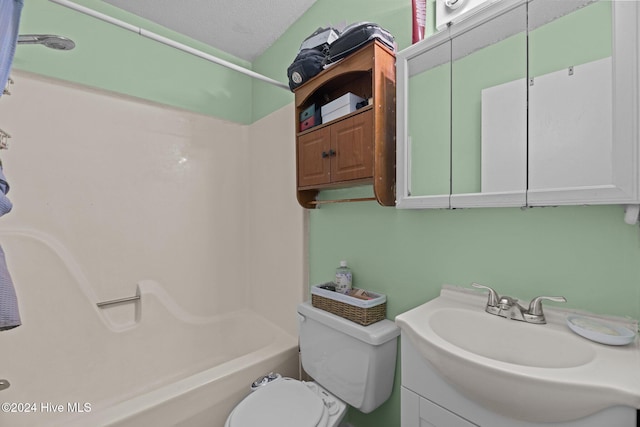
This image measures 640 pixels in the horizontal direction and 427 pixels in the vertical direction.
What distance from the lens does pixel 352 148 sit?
117cm

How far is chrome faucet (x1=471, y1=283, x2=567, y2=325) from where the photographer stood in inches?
31.2

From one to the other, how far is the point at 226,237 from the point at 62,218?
922mm

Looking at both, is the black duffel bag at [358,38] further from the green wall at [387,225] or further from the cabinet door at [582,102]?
the cabinet door at [582,102]

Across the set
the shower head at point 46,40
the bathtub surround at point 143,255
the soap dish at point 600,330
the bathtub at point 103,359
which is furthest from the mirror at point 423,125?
the shower head at point 46,40

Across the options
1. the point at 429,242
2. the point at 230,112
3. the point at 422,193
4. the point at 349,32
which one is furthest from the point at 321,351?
the point at 230,112

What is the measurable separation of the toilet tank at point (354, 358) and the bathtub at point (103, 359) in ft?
1.21

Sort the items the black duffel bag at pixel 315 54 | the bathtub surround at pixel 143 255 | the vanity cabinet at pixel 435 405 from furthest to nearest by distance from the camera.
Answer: the bathtub surround at pixel 143 255 < the black duffel bag at pixel 315 54 < the vanity cabinet at pixel 435 405

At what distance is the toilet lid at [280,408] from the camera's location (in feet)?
3.41

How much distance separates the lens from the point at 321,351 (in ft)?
4.21

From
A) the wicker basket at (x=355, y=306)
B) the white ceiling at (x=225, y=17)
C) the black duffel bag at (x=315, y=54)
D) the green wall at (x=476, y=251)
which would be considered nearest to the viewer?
the green wall at (x=476, y=251)

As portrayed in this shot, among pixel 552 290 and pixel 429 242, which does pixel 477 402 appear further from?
pixel 429 242

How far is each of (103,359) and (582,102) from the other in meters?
2.41

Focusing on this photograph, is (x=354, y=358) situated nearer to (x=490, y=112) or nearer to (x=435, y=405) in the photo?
(x=435, y=405)

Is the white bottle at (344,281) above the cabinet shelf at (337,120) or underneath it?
underneath
